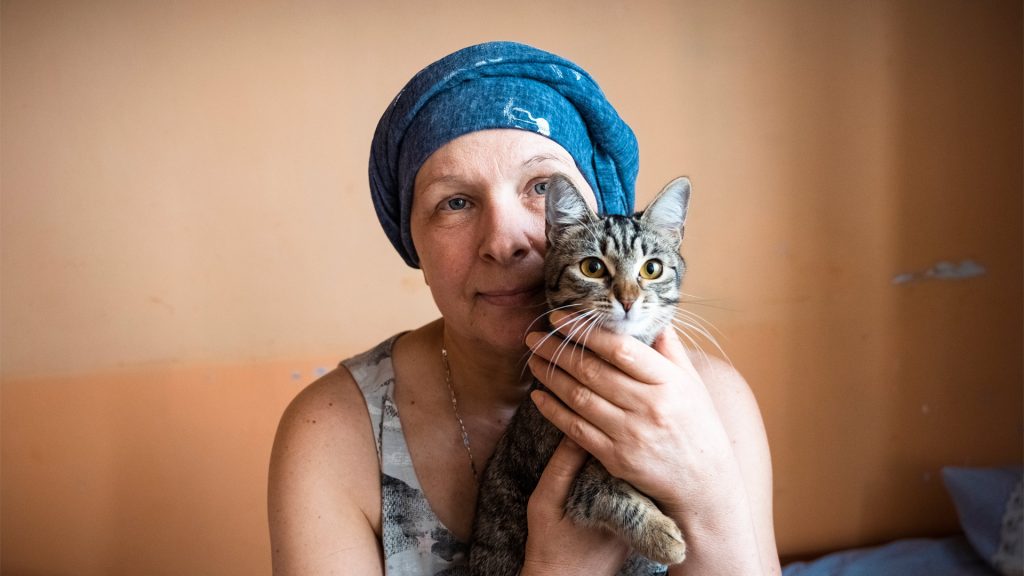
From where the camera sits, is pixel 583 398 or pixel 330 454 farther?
pixel 330 454

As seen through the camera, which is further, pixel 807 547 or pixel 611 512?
pixel 807 547

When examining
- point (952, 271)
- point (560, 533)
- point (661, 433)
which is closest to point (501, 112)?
point (661, 433)

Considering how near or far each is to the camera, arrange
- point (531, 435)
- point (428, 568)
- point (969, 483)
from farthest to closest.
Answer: point (969, 483)
point (428, 568)
point (531, 435)

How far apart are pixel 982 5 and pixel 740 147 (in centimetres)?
92

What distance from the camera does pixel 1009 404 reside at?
7.57ft

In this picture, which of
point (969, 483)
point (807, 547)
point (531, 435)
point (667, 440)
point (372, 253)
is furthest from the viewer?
point (807, 547)

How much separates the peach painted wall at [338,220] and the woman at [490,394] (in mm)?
862

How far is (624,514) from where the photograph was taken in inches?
37.9

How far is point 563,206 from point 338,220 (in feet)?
4.19

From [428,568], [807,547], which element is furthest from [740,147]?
[428,568]

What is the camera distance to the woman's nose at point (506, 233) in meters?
1.06

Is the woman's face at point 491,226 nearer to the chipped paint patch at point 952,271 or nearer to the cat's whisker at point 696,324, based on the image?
the cat's whisker at point 696,324

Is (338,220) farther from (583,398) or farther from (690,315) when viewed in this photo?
(583,398)

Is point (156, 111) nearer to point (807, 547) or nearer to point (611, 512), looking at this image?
point (611, 512)
